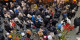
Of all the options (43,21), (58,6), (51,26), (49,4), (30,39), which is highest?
(49,4)

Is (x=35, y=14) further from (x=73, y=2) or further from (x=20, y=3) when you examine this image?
(x=73, y=2)

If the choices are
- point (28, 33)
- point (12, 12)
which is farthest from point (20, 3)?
point (28, 33)

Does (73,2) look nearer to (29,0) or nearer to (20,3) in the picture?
(29,0)

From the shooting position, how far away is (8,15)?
9492 mm

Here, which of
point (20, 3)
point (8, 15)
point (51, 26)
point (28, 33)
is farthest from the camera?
point (20, 3)

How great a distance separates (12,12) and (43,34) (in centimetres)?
351

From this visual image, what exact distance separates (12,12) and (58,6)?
4163mm

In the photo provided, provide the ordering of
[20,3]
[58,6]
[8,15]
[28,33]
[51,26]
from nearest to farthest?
1. [28,33]
2. [51,26]
3. [8,15]
4. [58,6]
5. [20,3]

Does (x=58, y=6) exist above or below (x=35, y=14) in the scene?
above

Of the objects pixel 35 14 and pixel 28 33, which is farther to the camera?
pixel 35 14

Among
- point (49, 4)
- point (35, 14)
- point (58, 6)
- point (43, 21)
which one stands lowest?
point (43, 21)

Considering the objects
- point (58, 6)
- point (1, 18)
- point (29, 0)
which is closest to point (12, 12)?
point (1, 18)

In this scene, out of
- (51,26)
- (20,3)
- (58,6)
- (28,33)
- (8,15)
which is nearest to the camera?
(28,33)

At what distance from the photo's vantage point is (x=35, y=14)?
991 cm
